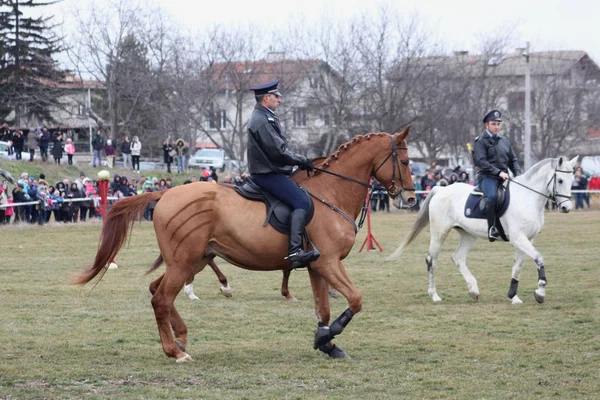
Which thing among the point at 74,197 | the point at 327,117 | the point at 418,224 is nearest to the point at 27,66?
the point at 327,117

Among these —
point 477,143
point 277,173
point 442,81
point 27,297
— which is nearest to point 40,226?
point 27,297

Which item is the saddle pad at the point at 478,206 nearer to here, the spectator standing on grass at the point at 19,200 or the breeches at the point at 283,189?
the breeches at the point at 283,189

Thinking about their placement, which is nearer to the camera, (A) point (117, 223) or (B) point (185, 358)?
(B) point (185, 358)

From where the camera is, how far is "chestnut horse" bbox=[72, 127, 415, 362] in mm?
9750

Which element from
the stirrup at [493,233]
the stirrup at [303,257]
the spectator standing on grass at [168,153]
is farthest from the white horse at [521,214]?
the spectator standing on grass at [168,153]

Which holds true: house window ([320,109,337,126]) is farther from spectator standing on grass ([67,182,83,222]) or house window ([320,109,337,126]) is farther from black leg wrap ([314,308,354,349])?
black leg wrap ([314,308,354,349])

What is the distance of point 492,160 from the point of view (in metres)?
14.6

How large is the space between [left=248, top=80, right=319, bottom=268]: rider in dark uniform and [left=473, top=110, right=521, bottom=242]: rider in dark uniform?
5373 mm

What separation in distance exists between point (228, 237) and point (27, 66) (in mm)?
50100

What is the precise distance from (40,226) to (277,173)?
2233cm

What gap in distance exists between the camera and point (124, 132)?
5669 cm

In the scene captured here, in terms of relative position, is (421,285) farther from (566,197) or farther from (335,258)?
(335,258)

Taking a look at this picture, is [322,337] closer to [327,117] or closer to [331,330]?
[331,330]

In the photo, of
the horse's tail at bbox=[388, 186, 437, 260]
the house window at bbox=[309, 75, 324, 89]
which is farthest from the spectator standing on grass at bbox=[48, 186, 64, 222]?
the house window at bbox=[309, 75, 324, 89]
